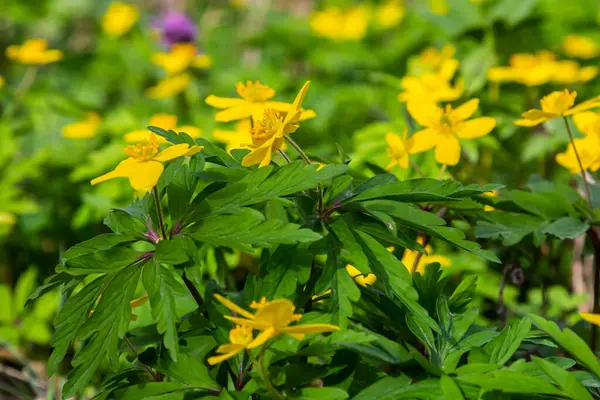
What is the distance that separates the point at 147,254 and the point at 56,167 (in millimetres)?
1949

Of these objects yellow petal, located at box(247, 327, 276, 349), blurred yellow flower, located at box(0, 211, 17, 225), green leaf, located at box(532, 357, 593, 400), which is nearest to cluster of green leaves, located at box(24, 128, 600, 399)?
green leaf, located at box(532, 357, 593, 400)

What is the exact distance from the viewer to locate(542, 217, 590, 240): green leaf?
1145 mm

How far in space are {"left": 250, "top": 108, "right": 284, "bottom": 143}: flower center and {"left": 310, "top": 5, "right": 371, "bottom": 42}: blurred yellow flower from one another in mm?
2509

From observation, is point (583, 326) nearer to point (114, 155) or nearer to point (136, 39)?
point (114, 155)

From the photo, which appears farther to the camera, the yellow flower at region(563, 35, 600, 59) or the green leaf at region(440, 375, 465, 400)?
the yellow flower at region(563, 35, 600, 59)

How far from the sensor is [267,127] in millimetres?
1046

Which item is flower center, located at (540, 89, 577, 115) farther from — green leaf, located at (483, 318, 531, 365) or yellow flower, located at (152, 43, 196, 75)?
yellow flower, located at (152, 43, 196, 75)

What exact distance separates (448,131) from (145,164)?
64 centimetres

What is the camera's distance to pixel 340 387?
3.02ft

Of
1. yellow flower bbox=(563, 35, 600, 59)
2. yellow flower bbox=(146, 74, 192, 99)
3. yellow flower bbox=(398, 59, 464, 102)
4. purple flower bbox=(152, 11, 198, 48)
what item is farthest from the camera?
purple flower bbox=(152, 11, 198, 48)

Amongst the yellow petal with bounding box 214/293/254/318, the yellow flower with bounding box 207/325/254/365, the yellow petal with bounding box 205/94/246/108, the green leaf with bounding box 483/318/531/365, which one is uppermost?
the yellow petal with bounding box 205/94/246/108

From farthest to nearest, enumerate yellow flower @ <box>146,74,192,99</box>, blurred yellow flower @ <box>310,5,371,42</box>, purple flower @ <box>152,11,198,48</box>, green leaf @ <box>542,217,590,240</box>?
blurred yellow flower @ <box>310,5,371,42</box>, purple flower @ <box>152,11,198,48</box>, yellow flower @ <box>146,74,192,99</box>, green leaf @ <box>542,217,590,240</box>

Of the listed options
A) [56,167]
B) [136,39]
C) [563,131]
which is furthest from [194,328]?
[136,39]

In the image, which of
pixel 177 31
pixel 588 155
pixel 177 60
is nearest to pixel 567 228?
pixel 588 155
